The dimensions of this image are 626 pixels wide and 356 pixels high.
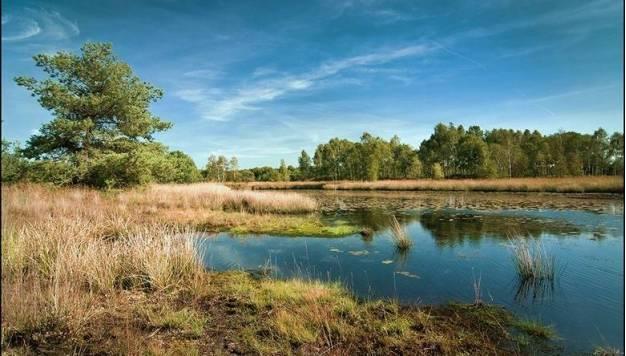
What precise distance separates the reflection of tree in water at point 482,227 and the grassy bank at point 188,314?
20.6 feet

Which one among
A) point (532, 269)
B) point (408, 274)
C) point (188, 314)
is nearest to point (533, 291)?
A: point (532, 269)

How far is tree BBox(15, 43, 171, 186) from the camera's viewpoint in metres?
16.8

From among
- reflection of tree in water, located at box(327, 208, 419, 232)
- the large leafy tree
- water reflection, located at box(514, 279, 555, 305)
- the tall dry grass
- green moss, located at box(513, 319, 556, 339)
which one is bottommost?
water reflection, located at box(514, 279, 555, 305)

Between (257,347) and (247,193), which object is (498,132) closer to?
(247,193)

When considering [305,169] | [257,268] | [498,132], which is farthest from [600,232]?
[305,169]

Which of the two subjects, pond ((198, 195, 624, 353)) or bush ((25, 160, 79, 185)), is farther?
bush ((25, 160, 79, 185))

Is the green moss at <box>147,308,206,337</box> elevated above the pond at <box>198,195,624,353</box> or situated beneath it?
elevated above

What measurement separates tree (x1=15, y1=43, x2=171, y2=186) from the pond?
9542 mm

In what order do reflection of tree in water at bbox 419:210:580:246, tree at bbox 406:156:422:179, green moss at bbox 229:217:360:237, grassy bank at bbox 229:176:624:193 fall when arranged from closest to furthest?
reflection of tree in water at bbox 419:210:580:246 → green moss at bbox 229:217:360:237 → grassy bank at bbox 229:176:624:193 → tree at bbox 406:156:422:179

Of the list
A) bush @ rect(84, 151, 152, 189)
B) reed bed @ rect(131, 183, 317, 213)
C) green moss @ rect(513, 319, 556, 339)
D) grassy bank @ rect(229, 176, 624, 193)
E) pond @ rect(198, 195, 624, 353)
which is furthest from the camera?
grassy bank @ rect(229, 176, 624, 193)

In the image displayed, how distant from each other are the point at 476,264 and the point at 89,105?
58.9 feet

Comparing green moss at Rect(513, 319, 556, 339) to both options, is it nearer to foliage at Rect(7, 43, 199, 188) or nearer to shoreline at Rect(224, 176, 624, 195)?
foliage at Rect(7, 43, 199, 188)

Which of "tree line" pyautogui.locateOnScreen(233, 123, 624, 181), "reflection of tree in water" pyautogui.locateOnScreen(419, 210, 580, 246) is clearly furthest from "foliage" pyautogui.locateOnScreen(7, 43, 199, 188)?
"tree line" pyautogui.locateOnScreen(233, 123, 624, 181)

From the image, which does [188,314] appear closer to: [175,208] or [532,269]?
[532,269]
